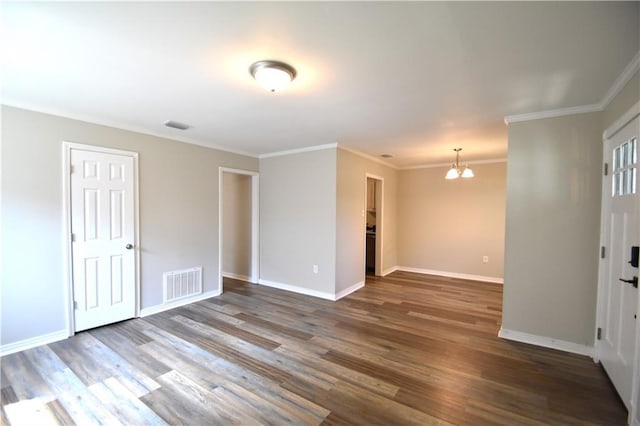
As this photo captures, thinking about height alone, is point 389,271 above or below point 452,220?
below

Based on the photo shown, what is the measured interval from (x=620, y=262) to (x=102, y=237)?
16.8 feet

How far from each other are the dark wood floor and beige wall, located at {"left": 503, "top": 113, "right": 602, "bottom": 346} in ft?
1.22

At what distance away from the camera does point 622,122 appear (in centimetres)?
216

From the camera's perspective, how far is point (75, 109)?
2969mm

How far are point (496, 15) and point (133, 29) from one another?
2.04 m

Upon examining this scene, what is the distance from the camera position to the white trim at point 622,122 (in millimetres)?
1938

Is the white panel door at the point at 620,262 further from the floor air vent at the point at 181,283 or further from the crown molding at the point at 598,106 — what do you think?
the floor air vent at the point at 181,283

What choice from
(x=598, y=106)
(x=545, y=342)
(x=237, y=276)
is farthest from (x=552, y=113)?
(x=237, y=276)

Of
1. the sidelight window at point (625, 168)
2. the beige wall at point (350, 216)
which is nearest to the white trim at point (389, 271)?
the beige wall at point (350, 216)

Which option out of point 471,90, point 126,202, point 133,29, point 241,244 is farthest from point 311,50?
point 241,244

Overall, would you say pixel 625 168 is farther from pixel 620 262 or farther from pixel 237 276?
pixel 237 276

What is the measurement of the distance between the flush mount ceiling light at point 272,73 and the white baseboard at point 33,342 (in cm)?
342

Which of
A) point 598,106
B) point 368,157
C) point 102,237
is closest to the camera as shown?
point 598,106

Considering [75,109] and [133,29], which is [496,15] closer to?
[133,29]
